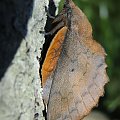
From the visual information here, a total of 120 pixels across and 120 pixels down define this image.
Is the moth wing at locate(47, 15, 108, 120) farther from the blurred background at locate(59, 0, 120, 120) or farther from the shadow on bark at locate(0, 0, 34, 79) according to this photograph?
the blurred background at locate(59, 0, 120, 120)

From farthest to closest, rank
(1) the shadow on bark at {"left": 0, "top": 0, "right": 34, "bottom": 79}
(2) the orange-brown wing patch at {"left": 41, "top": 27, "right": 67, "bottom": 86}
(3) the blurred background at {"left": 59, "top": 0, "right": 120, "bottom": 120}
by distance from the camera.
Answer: (3) the blurred background at {"left": 59, "top": 0, "right": 120, "bottom": 120} < (2) the orange-brown wing patch at {"left": 41, "top": 27, "right": 67, "bottom": 86} < (1) the shadow on bark at {"left": 0, "top": 0, "right": 34, "bottom": 79}

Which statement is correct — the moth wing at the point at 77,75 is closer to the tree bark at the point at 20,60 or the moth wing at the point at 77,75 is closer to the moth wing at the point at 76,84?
the moth wing at the point at 76,84

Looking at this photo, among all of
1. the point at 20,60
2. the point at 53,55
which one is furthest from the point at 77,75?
the point at 20,60

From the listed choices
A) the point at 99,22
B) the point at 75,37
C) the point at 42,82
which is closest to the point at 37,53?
the point at 42,82

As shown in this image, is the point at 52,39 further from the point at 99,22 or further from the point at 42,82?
the point at 99,22

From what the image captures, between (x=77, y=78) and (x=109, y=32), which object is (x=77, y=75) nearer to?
(x=77, y=78)

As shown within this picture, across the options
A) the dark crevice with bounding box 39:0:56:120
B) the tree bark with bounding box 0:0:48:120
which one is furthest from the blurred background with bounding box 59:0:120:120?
the tree bark with bounding box 0:0:48:120

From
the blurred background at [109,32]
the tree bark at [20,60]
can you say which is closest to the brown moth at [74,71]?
the tree bark at [20,60]
